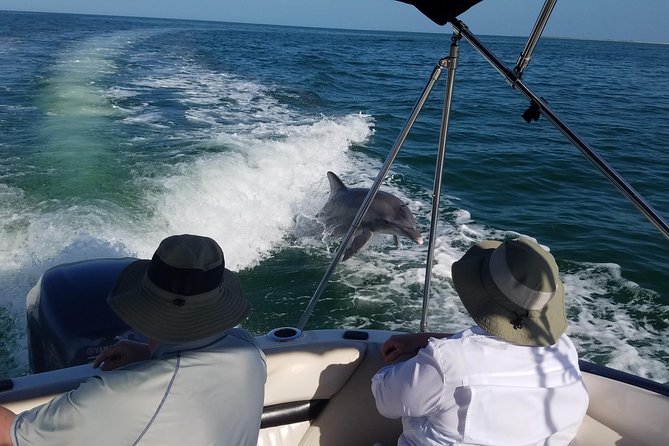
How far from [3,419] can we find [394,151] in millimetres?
2008

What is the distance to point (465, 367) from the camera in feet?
5.99

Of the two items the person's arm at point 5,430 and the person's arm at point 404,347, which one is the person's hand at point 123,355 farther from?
the person's arm at point 404,347

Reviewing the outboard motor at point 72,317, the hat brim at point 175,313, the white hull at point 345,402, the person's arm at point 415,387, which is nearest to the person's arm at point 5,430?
the hat brim at point 175,313

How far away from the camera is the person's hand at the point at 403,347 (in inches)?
97.0

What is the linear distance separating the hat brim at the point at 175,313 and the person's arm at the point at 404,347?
2.96ft

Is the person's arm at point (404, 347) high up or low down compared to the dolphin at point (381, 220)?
up

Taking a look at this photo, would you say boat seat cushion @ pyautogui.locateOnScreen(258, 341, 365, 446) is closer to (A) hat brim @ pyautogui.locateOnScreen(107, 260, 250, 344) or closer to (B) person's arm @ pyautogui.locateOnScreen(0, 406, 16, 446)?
(A) hat brim @ pyautogui.locateOnScreen(107, 260, 250, 344)

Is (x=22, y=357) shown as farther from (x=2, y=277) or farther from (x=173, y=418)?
(x=173, y=418)

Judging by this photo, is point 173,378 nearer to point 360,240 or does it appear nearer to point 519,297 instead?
point 519,297

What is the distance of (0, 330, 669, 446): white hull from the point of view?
2.41m

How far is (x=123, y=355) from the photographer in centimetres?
199

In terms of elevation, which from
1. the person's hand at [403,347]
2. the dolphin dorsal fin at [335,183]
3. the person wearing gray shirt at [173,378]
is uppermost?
the person wearing gray shirt at [173,378]

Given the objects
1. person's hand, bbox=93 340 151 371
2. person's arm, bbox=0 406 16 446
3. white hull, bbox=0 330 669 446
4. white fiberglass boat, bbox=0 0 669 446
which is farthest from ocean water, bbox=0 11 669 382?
person's arm, bbox=0 406 16 446

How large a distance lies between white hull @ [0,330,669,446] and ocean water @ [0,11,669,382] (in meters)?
2.69
